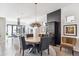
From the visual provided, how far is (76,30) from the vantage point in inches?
128

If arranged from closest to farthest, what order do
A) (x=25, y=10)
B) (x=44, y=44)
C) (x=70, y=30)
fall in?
(x=25, y=10)
(x=70, y=30)
(x=44, y=44)

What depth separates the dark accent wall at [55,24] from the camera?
305 centimetres

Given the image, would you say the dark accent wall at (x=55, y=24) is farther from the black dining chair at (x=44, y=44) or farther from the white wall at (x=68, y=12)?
the black dining chair at (x=44, y=44)

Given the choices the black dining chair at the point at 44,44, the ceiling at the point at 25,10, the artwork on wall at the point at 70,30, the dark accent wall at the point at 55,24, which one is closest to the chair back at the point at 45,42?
the black dining chair at the point at 44,44

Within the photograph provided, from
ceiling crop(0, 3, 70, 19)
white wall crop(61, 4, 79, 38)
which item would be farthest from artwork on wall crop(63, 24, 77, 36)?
ceiling crop(0, 3, 70, 19)

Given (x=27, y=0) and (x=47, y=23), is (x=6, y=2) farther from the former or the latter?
(x=47, y=23)

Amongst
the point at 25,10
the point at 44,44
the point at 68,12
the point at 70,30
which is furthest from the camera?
the point at 44,44

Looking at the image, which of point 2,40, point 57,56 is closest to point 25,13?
point 2,40

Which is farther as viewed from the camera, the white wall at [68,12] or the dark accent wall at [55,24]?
the dark accent wall at [55,24]

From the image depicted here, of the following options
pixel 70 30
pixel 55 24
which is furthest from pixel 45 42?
pixel 70 30

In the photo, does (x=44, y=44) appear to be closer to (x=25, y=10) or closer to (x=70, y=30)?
(x=70, y=30)

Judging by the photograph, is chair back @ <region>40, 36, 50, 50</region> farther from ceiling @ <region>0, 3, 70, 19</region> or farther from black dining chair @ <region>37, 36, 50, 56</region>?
ceiling @ <region>0, 3, 70, 19</region>

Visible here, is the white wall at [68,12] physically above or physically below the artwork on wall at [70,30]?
above

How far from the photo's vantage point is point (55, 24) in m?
3.27
